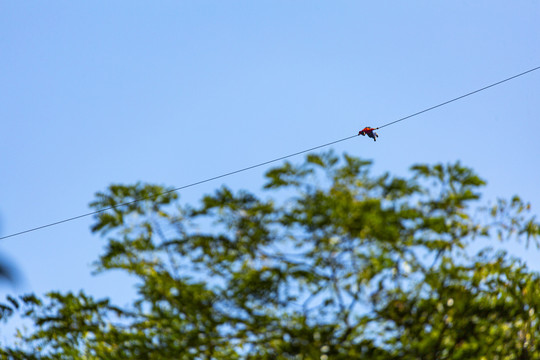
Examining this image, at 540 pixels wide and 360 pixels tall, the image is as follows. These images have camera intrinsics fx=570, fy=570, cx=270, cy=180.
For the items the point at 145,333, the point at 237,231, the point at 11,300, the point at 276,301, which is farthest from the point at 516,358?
the point at 11,300

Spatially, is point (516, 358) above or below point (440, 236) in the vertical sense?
below

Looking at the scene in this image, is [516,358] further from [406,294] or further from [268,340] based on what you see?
[268,340]

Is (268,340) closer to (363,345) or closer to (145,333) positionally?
(363,345)

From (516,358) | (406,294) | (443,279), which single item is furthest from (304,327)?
(516,358)

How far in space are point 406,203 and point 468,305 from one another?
201 cm

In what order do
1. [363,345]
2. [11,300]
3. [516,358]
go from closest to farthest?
[363,345]
[516,358]
[11,300]

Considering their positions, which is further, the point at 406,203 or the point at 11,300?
the point at 11,300

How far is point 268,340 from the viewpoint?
987 centimetres

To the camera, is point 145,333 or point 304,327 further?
point 145,333

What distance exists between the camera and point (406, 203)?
10.1m

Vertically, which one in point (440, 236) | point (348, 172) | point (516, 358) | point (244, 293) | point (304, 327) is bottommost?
point (516, 358)

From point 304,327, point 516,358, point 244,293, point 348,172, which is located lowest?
point 516,358

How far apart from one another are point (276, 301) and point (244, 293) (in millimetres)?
579

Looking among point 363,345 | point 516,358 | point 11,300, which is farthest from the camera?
point 11,300
